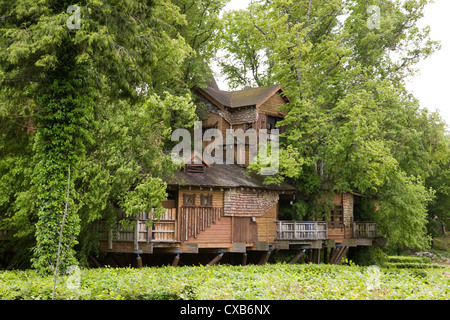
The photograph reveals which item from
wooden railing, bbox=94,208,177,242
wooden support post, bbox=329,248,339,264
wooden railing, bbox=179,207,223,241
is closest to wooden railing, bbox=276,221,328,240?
wooden support post, bbox=329,248,339,264

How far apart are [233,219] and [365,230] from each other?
37.3ft

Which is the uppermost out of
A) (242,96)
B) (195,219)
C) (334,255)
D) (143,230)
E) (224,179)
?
(242,96)

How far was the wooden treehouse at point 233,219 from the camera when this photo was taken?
79.2 ft

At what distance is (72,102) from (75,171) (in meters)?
2.33

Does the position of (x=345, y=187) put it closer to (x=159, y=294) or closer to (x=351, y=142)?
(x=351, y=142)

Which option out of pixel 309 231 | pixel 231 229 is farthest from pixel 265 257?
pixel 231 229

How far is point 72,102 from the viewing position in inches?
642

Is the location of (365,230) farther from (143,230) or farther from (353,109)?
(143,230)

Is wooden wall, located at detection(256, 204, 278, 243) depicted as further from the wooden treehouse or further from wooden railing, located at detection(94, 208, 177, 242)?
wooden railing, located at detection(94, 208, 177, 242)

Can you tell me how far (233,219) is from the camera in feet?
88.4

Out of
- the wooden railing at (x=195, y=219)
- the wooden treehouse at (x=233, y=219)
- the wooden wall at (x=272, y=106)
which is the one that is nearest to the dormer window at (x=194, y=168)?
the wooden treehouse at (x=233, y=219)

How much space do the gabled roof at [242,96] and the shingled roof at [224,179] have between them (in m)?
4.94

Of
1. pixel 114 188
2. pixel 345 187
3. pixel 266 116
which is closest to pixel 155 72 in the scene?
pixel 266 116
